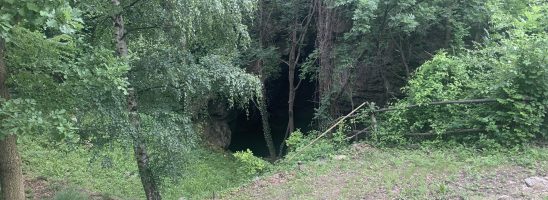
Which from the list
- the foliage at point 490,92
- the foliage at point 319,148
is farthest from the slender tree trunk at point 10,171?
the foliage at point 490,92

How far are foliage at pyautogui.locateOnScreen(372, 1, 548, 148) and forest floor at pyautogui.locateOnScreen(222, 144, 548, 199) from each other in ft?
1.69

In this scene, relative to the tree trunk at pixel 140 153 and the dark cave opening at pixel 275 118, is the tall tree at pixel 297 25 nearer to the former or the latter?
the dark cave opening at pixel 275 118

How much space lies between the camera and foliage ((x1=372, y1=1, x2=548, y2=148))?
780 centimetres

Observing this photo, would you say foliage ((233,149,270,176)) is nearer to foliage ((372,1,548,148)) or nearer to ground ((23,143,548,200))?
ground ((23,143,548,200))

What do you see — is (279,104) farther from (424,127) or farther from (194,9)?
(194,9)

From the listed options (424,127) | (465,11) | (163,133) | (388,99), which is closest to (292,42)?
(388,99)

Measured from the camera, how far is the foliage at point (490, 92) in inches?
307

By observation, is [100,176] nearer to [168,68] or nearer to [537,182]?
[168,68]

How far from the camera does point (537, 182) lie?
635 cm

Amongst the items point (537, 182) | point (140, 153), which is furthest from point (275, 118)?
point (537, 182)

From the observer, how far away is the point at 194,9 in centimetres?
645

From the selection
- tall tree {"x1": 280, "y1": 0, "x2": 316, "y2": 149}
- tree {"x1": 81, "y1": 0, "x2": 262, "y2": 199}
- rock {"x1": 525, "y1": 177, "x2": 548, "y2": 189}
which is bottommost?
rock {"x1": 525, "y1": 177, "x2": 548, "y2": 189}

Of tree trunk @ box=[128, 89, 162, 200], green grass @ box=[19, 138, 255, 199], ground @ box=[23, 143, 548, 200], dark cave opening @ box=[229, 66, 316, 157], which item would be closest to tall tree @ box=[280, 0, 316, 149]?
green grass @ box=[19, 138, 255, 199]

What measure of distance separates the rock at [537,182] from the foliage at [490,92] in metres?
1.47
